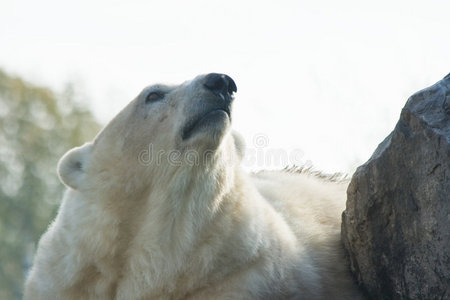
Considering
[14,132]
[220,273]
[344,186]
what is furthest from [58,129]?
[220,273]

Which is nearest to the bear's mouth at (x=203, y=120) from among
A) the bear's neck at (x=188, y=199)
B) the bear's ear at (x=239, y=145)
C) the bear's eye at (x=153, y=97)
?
the bear's neck at (x=188, y=199)

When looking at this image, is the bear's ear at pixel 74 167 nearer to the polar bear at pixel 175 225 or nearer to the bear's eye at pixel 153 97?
the polar bear at pixel 175 225

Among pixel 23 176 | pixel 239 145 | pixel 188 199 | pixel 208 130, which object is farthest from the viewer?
pixel 23 176

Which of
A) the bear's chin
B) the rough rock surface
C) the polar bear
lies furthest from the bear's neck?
the rough rock surface

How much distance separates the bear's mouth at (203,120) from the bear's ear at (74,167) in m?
0.83

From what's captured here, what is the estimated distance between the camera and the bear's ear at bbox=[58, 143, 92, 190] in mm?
4613

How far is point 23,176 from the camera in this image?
21.1m

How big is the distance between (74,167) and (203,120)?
1.06 m

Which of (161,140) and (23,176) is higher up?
(161,140)

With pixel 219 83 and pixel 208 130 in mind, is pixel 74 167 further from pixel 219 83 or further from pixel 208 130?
pixel 219 83

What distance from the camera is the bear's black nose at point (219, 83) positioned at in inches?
171

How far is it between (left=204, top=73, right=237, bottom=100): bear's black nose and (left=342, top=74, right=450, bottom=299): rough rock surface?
3.31 ft

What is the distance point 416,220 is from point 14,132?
18721 mm

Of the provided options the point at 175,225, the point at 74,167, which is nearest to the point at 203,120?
the point at 175,225
